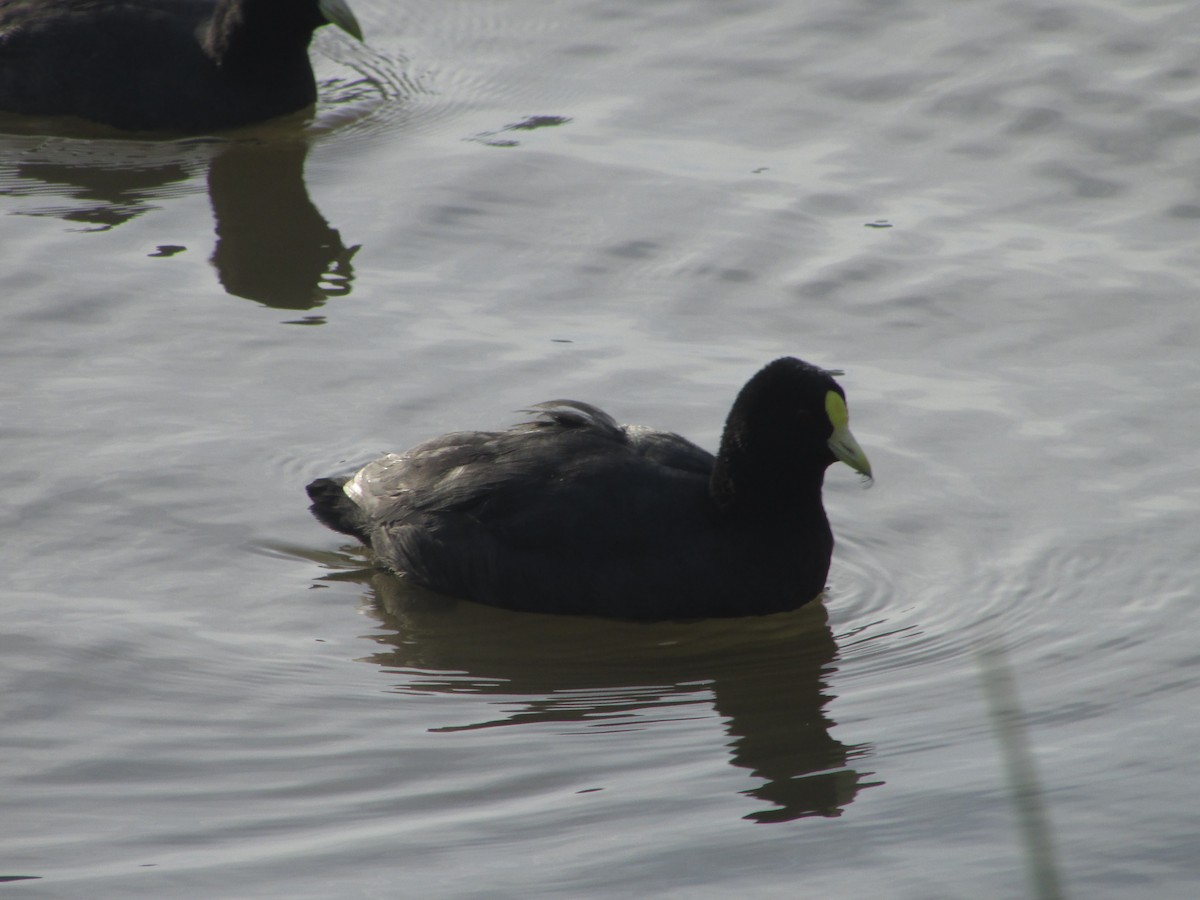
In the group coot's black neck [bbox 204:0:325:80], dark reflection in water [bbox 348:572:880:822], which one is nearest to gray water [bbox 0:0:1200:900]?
dark reflection in water [bbox 348:572:880:822]

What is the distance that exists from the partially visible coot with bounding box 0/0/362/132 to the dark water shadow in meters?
0.20

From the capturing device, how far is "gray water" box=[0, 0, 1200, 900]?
4898 millimetres

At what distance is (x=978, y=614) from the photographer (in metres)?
6.20

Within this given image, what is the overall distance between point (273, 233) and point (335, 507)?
3157 millimetres

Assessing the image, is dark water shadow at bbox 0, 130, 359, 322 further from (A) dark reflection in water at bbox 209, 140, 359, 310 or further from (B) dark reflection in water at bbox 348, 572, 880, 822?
(B) dark reflection in water at bbox 348, 572, 880, 822

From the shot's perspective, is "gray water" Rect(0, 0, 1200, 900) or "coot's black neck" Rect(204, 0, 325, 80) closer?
"gray water" Rect(0, 0, 1200, 900)

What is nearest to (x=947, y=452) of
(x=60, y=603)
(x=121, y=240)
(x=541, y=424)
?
(x=541, y=424)

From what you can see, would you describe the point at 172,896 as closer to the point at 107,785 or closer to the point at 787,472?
the point at 107,785

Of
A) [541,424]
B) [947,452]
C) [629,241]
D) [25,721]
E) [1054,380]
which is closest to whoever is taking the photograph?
[25,721]

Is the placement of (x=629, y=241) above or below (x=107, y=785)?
above

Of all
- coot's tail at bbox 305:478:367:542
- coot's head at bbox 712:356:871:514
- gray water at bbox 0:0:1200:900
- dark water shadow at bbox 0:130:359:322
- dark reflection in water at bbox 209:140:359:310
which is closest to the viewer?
gray water at bbox 0:0:1200:900

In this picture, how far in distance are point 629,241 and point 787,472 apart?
306 cm

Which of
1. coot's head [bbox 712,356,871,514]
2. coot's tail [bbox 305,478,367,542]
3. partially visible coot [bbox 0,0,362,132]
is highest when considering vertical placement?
partially visible coot [bbox 0,0,362,132]

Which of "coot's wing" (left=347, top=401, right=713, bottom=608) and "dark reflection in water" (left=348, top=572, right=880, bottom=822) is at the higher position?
"coot's wing" (left=347, top=401, right=713, bottom=608)
